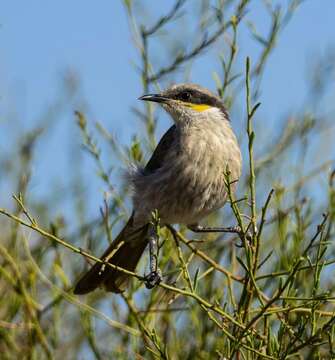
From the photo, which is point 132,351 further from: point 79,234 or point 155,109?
point 155,109

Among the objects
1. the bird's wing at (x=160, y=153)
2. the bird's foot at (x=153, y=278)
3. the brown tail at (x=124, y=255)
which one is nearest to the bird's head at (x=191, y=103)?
the bird's wing at (x=160, y=153)

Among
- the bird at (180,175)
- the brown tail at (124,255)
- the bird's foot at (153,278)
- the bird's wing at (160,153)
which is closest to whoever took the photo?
the bird's foot at (153,278)

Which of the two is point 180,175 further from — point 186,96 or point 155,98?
point 186,96

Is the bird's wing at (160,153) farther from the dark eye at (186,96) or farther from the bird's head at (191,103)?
the dark eye at (186,96)

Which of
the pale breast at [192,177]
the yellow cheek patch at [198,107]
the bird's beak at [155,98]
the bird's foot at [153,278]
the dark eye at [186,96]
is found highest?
the dark eye at [186,96]

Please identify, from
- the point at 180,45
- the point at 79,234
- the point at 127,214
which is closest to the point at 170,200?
the point at 127,214

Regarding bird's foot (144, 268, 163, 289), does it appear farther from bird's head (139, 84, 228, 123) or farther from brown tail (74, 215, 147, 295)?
bird's head (139, 84, 228, 123)

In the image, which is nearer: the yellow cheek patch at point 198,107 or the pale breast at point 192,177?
the pale breast at point 192,177

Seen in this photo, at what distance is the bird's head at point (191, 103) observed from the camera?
5.06 metres

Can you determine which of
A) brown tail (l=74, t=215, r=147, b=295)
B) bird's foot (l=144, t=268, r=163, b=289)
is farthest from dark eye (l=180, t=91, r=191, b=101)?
bird's foot (l=144, t=268, r=163, b=289)

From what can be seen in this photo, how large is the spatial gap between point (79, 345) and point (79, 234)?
679 mm

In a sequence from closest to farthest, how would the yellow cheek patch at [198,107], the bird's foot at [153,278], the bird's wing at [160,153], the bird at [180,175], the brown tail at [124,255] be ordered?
the bird's foot at [153,278] < the brown tail at [124,255] < the bird at [180,175] < the bird's wing at [160,153] < the yellow cheek patch at [198,107]

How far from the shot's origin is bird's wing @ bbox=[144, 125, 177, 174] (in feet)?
16.3

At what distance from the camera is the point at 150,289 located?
13.8 ft
